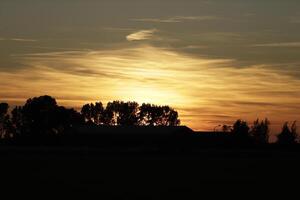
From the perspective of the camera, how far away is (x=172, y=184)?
3005 cm

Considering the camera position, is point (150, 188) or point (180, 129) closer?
point (150, 188)

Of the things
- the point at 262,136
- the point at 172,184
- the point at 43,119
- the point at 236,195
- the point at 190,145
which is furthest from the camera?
the point at 262,136

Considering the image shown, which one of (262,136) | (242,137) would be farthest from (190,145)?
(262,136)

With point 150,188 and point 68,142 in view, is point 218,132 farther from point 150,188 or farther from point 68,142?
point 150,188

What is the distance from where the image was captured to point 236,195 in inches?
988

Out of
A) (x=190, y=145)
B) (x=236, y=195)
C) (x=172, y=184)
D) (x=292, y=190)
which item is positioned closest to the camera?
(x=236, y=195)

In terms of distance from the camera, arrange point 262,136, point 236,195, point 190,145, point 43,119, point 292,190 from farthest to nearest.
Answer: point 262,136
point 43,119
point 190,145
point 292,190
point 236,195

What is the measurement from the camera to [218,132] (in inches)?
4439

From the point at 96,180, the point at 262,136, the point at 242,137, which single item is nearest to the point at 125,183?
the point at 96,180

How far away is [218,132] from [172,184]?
83426 mm

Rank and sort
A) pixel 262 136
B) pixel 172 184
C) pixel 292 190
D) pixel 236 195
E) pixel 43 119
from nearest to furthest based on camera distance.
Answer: pixel 236 195
pixel 292 190
pixel 172 184
pixel 43 119
pixel 262 136

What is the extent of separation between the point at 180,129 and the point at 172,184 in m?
78.3

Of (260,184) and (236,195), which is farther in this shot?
(260,184)

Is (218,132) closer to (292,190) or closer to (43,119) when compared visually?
(43,119)
